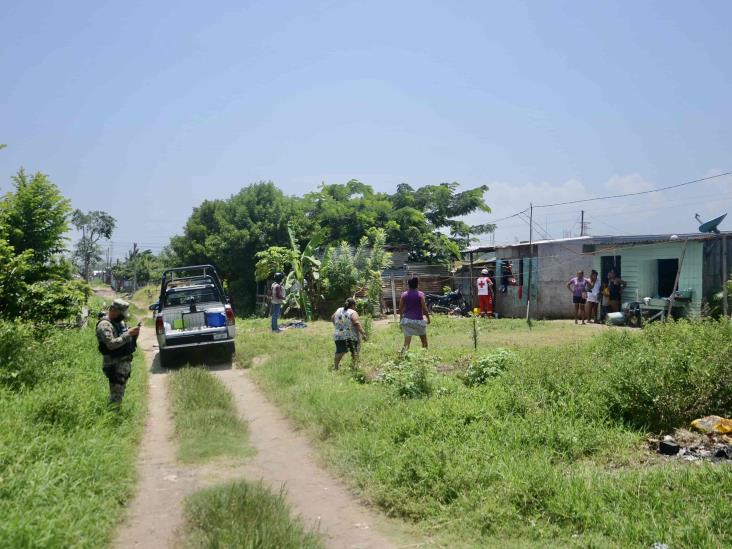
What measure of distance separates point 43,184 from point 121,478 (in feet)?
32.4

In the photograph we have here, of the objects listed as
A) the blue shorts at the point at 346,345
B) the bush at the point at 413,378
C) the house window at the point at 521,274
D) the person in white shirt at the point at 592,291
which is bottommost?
the bush at the point at 413,378

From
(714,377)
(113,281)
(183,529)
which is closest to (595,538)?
(183,529)

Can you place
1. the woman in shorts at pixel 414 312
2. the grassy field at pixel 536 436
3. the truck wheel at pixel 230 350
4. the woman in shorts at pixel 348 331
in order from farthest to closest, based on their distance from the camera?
the truck wheel at pixel 230 350, the woman in shorts at pixel 414 312, the woman in shorts at pixel 348 331, the grassy field at pixel 536 436

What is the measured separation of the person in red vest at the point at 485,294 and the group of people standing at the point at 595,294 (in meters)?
3.20

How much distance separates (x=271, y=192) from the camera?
3262cm

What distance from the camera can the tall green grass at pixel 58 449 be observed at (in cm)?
468

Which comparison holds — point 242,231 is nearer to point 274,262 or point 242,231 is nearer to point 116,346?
point 274,262

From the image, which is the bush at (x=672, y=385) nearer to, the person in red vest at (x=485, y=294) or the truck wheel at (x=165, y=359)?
the truck wheel at (x=165, y=359)

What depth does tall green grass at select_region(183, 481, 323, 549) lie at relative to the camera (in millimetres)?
4594

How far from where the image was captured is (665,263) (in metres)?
18.5

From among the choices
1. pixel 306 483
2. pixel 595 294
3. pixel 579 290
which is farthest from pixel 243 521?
pixel 595 294

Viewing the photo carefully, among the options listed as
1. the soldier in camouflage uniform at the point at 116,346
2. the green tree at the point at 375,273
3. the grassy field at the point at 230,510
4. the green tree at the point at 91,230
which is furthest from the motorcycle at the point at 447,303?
the green tree at the point at 91,230

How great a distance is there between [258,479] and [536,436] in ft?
9.61

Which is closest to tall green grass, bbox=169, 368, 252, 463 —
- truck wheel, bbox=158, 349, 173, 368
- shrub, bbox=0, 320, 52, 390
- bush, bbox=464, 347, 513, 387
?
shrub, bbox=0, 320, 52, 390
